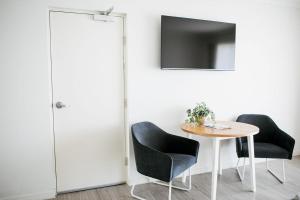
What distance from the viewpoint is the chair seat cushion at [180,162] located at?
7.48ft

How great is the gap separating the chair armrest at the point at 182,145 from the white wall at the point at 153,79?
1.07ft

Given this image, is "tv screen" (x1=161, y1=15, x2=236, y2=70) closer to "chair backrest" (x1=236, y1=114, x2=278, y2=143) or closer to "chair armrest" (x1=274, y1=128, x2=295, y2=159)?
"chair backrest" (x1=236, y1=114, x2=278, y2=143)

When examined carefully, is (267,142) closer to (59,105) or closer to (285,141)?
(285,141)

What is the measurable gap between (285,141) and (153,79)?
1.89 m

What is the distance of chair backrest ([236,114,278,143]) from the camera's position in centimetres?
327

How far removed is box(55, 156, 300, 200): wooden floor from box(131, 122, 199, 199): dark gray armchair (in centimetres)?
14

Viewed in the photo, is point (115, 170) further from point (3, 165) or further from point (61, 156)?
point (3, 165)

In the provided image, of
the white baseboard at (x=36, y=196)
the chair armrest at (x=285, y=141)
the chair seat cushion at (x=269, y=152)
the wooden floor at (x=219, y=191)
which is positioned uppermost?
the chair armrest at (x=285, y=141)

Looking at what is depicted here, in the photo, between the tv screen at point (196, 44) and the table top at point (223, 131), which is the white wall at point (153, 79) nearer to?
the tv screen at point (196, 44)

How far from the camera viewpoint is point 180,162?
2.36m

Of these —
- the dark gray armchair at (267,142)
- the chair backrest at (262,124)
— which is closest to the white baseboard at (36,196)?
the dark gray armchair at (267,142)

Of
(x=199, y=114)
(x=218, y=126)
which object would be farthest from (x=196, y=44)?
(x=218, y=126)

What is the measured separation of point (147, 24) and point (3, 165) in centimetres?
224

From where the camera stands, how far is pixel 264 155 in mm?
2828
